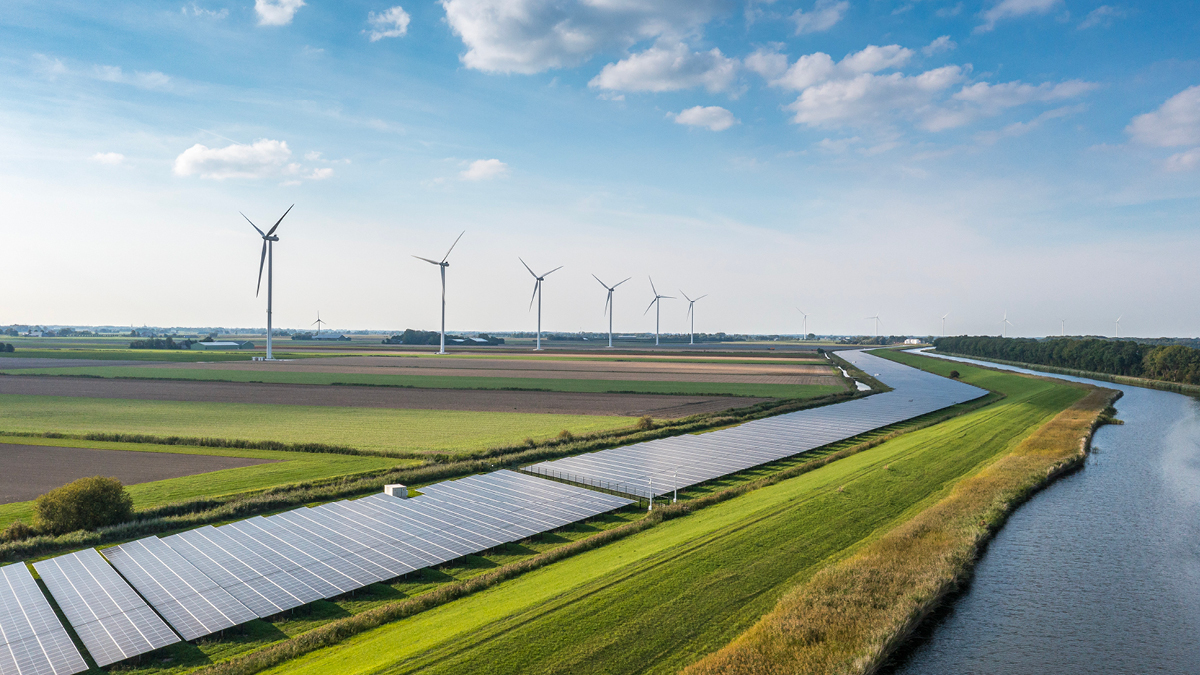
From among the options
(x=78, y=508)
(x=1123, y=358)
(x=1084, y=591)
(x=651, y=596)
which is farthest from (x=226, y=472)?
(x=1123, y=358)

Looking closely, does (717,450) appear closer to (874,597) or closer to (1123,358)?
(874,597)

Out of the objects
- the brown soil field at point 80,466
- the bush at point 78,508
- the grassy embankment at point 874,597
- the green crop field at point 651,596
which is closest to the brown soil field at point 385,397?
the brown soil field at point 80,466

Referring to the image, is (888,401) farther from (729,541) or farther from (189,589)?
(189,589)

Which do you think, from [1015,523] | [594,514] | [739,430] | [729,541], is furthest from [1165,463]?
[594,514]

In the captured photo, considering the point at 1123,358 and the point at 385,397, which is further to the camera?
the point at 1123,358

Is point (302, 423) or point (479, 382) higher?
point (479, 382)

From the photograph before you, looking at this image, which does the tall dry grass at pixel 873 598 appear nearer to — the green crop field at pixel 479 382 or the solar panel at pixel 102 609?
the solar panel at pixel 102 609
